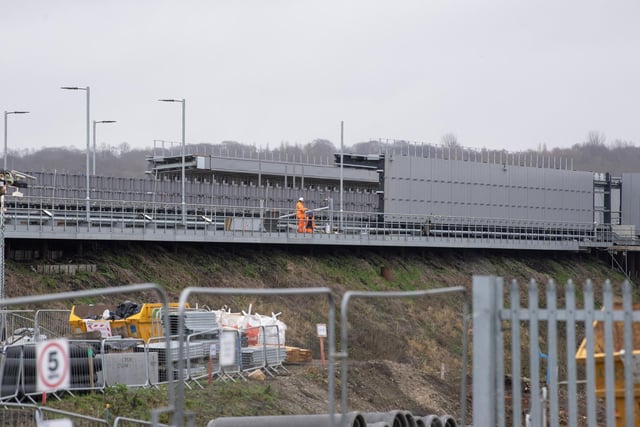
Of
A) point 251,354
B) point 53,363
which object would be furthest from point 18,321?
point 53,363

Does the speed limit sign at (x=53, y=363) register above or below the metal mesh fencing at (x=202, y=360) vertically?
above

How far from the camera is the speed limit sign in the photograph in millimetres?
8312

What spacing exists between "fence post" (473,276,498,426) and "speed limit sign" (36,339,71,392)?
3.29 meters

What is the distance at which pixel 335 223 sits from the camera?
194ft

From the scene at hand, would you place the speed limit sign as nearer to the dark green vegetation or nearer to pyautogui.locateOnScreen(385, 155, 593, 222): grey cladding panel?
the dark green vegetation

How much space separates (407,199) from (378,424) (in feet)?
173

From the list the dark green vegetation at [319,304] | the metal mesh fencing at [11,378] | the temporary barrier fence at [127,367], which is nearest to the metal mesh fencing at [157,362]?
the temporary barrier fence at [127,367]

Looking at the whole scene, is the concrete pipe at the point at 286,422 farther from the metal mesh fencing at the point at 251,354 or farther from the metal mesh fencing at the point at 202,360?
the metal mesh fencing at the point at 251,354

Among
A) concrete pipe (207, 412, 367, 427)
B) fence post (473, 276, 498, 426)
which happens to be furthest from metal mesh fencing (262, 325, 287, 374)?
fence post (473, 276, 498, 426)

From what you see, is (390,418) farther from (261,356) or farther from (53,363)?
(261,356)

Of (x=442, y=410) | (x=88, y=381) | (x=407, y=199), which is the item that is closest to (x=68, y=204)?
(x=407, y=199)

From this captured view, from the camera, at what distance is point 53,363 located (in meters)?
8.33

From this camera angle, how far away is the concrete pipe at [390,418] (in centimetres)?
1284

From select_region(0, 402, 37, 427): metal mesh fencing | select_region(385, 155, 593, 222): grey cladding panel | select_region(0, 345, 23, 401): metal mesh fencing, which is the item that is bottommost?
select_region(0, 402, 37, 427): metal mesh fencing
